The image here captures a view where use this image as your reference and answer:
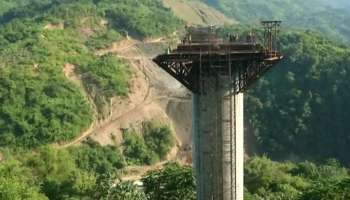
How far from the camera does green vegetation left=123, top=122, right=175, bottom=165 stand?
6556 centimetres

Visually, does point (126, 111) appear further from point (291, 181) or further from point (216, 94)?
point (216, 94)

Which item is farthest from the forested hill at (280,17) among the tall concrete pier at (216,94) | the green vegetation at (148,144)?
the tall concrete pier at (216,94)

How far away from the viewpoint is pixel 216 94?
23.6 m

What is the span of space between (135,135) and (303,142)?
75.3ft

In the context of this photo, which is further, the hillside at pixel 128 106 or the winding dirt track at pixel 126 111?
A: the winding dirt track at pixel 126 111

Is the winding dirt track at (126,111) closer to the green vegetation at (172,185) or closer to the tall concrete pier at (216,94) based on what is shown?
the green vegetation at (172,185)

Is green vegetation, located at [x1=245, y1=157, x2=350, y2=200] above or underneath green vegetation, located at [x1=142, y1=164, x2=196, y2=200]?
underneath

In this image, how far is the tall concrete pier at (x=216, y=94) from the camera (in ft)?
76.7

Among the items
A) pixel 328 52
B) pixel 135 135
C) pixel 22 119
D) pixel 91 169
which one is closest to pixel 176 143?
pixel 135 135

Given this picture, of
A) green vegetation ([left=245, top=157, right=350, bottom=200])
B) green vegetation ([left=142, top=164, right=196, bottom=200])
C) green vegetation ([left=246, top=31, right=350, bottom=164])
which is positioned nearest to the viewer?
green vegetation ([left=142, top=164, right=196, bottom=200])

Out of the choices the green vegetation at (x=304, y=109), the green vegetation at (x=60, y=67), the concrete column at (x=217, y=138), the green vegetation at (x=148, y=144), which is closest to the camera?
the concrete column at (x=217, y=138)

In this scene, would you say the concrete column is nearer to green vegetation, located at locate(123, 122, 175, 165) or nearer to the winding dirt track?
the winding dirt track

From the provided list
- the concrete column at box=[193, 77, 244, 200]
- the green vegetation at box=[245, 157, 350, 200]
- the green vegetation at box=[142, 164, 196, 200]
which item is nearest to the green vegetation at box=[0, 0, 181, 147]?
the green vegetation at box=[245, 157, 350, 200]

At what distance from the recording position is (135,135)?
224 feet
